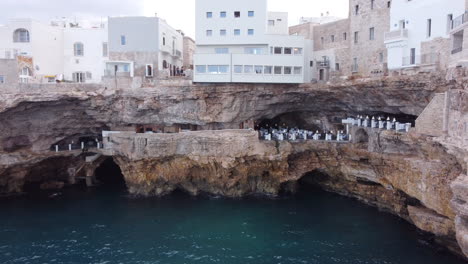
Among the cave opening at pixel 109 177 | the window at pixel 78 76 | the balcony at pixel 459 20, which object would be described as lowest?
the cave opening at pixel 109 177

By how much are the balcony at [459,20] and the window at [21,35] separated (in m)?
34.0

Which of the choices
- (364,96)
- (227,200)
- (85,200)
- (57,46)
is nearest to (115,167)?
(85,200)

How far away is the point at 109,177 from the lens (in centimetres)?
4022

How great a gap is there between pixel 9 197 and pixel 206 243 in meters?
19.7

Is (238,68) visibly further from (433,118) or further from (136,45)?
(433,118)

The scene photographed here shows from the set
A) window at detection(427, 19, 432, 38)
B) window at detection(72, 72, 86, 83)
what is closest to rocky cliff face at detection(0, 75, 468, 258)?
window at detection(72, 72, 86, 83)

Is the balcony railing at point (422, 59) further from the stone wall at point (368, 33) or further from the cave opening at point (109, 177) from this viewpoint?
the cave opening at point (109, 177)

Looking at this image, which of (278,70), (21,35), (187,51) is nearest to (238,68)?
(278,70)

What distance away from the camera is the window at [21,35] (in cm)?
3466

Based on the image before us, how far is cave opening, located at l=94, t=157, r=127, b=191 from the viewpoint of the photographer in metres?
36.4

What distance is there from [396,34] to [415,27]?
4.76ft

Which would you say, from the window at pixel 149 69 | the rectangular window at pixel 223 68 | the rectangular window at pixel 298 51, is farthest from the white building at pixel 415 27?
the window at pixel 149 69

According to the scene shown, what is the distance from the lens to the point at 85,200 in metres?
32.5

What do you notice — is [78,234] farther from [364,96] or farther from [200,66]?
[364,96]
